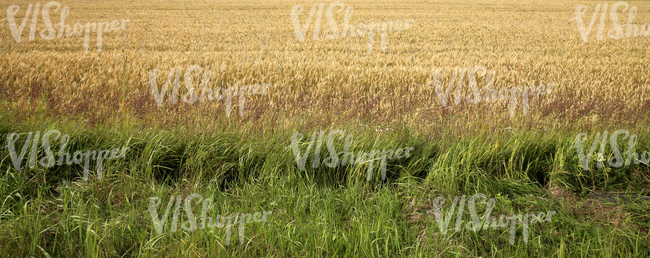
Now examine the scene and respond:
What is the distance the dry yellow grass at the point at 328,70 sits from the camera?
399cm

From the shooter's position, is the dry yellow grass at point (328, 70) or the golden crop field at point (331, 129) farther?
the dry yellow grass at point (328, 70)

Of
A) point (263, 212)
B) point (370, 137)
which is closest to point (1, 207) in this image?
point (263, 212)

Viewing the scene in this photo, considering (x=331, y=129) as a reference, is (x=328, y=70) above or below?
below

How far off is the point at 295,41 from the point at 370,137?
30.5 ft

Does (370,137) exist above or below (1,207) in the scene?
above

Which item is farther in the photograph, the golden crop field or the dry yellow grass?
the dry yellow grass

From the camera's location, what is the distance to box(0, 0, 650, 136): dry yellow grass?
399cm

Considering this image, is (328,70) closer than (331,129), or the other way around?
(331,129)

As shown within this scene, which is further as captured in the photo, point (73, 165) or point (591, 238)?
point (73, 165)

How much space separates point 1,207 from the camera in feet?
8.29

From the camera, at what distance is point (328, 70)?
7.47 meters

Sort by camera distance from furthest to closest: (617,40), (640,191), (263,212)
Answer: (617,40) < (640,191) < (263,212)

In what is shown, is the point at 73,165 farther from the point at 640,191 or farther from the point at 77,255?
the point at 640,191

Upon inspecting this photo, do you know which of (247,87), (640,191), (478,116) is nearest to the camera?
(640,191)
